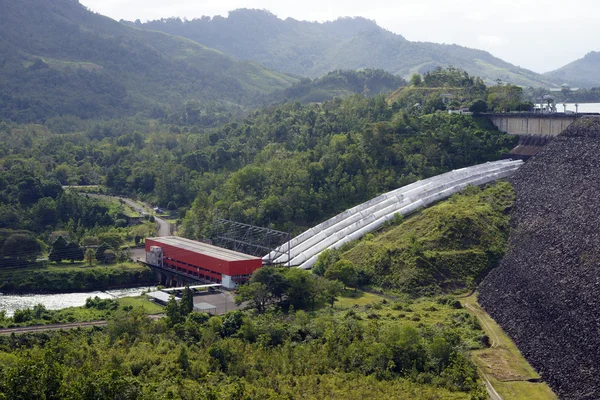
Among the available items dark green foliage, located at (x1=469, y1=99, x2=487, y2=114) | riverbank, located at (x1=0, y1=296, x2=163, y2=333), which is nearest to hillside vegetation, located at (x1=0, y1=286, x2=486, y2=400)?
riverbank, located at (x1=0, y1=296, x2=163, y2=333)

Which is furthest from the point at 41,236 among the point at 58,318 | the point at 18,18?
the point at 18,18

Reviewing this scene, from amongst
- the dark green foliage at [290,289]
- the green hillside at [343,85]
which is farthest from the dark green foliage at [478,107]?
the green hillside at [343,85]

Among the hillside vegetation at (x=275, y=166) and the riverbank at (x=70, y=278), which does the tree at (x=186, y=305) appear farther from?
the hillside vegetation at (x=275, y=166)

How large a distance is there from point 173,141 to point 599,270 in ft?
294

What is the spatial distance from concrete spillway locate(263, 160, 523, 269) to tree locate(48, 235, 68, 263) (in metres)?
16.5

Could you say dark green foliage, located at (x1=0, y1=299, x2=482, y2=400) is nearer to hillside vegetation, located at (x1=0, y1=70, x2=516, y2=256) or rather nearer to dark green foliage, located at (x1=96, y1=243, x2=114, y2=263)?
dark green foliage, located at (x1=96, y1=243, x2=114, y2=263)

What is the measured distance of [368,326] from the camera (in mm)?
42219

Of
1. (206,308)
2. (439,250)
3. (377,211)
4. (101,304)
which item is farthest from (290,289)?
A: (377,211)

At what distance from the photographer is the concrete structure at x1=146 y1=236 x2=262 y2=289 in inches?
2175

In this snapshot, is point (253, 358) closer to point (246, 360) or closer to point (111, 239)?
point (246, 360)

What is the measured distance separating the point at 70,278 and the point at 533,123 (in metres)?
38.8

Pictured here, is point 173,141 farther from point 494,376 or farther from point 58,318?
point 494,376

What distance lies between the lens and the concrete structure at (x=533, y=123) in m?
63.6

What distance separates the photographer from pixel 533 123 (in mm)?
69062
